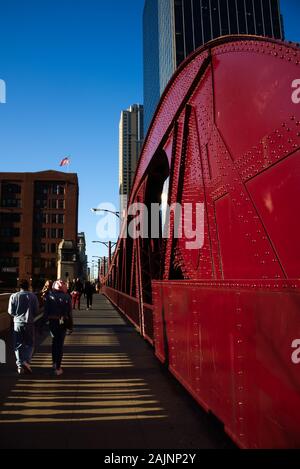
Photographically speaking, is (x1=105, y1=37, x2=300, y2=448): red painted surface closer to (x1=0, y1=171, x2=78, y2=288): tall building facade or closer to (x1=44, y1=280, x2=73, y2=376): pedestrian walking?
(x1=44, y1=280, x2=73, y2=376): pedestrian walking

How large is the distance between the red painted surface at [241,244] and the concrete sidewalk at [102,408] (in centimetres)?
36

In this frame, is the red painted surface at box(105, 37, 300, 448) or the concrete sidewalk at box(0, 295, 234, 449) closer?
the red painted surface at box(105, 37, 300, 448)

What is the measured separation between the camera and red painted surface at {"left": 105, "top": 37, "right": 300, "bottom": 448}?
266 centimetres

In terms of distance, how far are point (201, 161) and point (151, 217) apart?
18.2ft

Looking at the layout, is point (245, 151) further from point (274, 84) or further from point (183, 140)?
point (183, 140)

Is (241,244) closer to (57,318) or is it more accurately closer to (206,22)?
(57,318)

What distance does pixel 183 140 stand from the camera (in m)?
6.66

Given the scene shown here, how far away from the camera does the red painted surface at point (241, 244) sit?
8.73ft

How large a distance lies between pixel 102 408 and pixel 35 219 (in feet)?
312

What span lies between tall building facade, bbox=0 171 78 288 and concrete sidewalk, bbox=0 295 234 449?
8769 centimetres

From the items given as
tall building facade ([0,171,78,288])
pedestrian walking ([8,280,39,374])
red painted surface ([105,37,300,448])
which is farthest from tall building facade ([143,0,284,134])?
red painted surface ([105,37,300,448])

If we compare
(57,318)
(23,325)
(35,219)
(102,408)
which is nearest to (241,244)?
(102,408)

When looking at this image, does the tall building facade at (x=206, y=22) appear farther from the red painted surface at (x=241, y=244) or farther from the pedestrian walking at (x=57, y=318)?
the red painted surface at (x=241, y=244)
